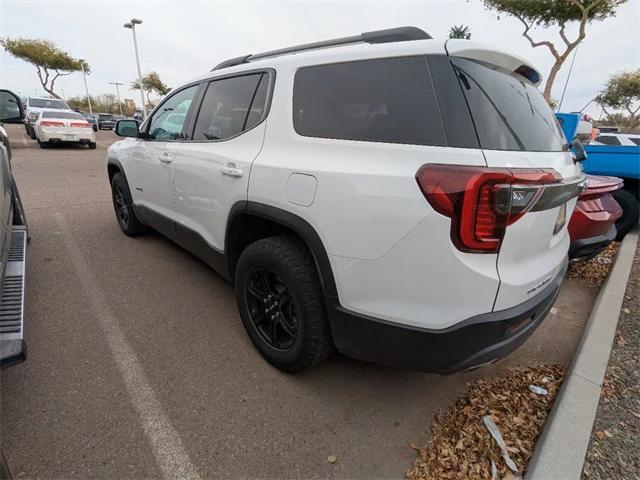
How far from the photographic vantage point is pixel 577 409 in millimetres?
1940

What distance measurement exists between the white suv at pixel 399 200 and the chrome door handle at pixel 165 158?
884 mm

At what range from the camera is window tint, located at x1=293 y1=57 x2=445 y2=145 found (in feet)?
4.89

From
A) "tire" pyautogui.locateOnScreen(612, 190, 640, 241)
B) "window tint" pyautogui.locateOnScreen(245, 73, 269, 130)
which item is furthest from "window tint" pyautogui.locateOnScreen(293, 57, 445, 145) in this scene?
"tire" pyautogui.locateOnScreen(612, 190, 640, 241)

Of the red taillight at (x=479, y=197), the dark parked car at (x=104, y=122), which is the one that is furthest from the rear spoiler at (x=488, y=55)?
the dark parked car at (x=104, y=122)

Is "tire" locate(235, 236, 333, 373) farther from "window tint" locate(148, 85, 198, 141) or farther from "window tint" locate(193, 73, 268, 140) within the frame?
"window tint" locate(148, 85, 198, 141)

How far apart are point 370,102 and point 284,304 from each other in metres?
1.28

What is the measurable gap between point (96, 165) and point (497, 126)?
11.4 metres

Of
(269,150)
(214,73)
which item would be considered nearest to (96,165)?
(214,73)

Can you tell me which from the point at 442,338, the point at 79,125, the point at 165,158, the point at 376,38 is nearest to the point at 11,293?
the point at 165,158

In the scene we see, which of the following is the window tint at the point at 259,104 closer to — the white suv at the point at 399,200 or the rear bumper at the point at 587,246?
the white suv at the point at 399,200

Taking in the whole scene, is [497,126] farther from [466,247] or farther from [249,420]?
[249,420]

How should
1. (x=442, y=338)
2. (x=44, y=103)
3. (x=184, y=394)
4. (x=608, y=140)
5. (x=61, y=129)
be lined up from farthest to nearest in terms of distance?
(x=44, y=103), (x=61, y=129), (x=608, y=140), (x=184, y=394), (x=442, y=338)

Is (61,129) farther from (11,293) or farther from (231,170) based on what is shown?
(231,170)

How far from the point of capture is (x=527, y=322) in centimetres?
170
